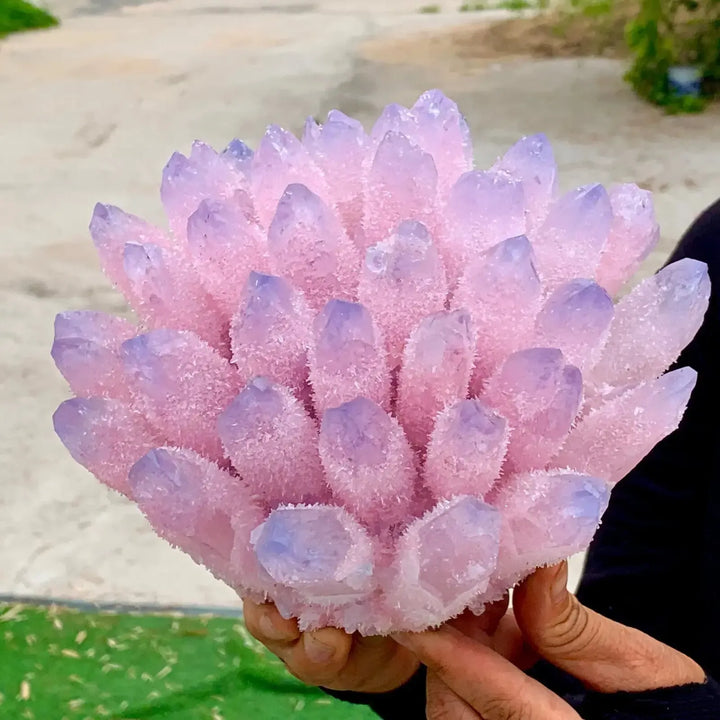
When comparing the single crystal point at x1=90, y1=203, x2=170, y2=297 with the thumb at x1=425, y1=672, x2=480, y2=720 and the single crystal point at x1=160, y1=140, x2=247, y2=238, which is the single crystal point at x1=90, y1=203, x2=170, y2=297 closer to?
the single crystal point at x1=160, y1=140, x2=247, y2=238

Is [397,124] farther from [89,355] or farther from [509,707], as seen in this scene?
[509,707]

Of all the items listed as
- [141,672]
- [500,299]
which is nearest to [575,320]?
[500,299]

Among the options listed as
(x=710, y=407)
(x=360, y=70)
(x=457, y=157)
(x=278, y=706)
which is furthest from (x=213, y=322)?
(x=360, y=70)

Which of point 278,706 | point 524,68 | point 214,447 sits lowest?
point 278,706

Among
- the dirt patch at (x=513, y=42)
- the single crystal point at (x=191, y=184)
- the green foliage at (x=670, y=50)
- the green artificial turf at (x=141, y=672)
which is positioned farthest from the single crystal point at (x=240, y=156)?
the dirt patch at (x=513, y=42)

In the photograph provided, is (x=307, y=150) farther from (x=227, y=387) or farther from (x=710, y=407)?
(x=710, y=407)

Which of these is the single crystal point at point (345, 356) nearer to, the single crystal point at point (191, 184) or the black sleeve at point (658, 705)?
the single crystal point at point (191, 184)
